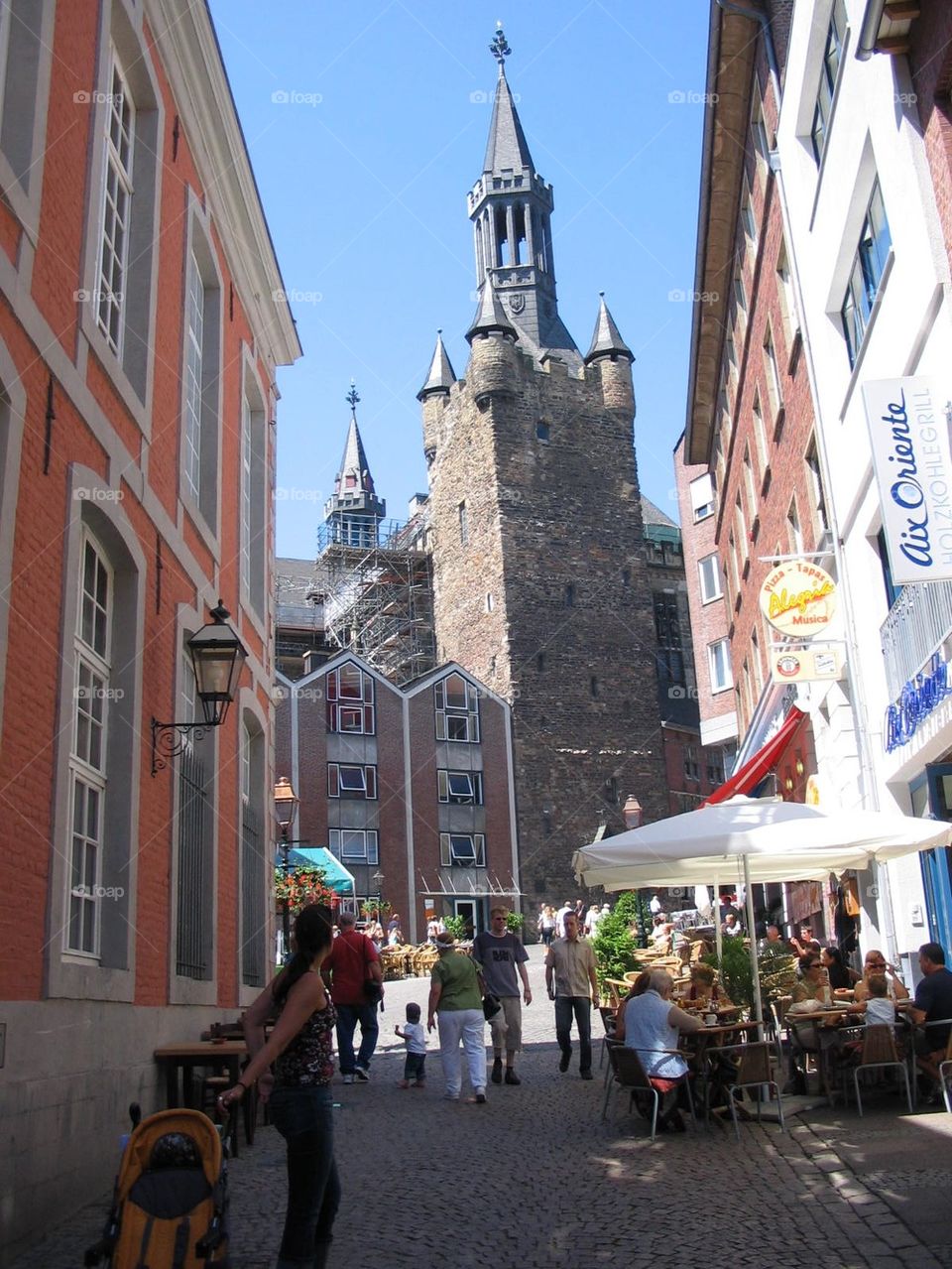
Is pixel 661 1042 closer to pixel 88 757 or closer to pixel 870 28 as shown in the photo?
pixel 88 757

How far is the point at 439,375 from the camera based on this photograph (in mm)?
55781

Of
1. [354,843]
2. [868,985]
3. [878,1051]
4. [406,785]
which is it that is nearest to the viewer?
[878,1051]

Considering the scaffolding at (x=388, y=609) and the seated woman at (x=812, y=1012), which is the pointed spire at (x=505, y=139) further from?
the seated woman at (x=812, y=1012)

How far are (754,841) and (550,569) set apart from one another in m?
41.8

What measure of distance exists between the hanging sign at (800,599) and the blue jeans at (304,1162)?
10.6 meters

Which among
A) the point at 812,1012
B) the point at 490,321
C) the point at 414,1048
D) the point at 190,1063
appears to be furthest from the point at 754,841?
the point at 490,321

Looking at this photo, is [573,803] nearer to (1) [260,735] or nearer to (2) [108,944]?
(1) [260,735]

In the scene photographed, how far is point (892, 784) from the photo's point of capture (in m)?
13.2

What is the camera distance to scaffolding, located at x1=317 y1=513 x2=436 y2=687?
56.2m

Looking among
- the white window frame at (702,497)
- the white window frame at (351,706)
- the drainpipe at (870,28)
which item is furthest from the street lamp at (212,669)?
the white window frame at (351,706)

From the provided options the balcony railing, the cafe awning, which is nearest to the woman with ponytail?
the balcony railing

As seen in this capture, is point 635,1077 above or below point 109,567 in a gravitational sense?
below

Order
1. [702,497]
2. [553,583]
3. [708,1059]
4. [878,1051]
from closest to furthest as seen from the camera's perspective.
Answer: [878,1051]
[708,1059]
[702,497]
[553,583]

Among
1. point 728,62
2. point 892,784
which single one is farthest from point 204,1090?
point 728,62
